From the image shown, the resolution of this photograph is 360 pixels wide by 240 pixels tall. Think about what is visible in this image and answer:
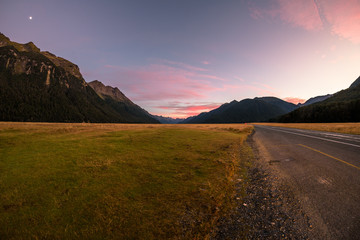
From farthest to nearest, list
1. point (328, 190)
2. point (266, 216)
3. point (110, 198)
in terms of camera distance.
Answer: point (328, 190)
point (110, 198)
point (266, 216)

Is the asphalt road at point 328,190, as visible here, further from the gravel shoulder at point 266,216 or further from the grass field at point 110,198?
the grass field at point 110,198

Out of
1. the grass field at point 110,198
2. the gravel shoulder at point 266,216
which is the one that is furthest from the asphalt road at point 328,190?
the grass field at point 110,198

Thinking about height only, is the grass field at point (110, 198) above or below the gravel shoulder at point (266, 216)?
above

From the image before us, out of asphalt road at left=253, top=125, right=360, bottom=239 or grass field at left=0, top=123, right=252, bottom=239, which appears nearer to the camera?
grass field at left=0, top=123, right=252, bottom=239

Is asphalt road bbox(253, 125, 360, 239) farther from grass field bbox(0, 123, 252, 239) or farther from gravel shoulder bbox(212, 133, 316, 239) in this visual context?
grass field bbox(0, 123, 252, 239)

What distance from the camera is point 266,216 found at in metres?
4.98

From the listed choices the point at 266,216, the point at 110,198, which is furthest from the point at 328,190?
the point at 110,198

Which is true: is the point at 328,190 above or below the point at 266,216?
above

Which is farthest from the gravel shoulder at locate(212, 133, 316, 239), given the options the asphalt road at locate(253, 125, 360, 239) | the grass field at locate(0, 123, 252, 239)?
the grass field at locate(0, 123, 252, 239)

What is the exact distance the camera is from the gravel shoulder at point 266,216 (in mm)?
4168

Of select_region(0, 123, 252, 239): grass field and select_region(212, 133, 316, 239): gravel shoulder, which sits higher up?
select_region(0, 123, 252, 239): grass field

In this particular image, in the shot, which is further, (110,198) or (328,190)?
(328,190)

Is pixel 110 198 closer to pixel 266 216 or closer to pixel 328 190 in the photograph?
pixel 266 216

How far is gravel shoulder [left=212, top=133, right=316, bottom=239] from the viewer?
13.7 feet
